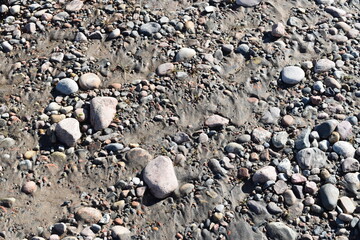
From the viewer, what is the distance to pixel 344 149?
419cm

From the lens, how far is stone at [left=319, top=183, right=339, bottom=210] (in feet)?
12.6

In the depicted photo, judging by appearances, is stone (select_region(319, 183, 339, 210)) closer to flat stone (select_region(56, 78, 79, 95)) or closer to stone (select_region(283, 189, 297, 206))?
stone (select_region(283, 189, 297, 206))

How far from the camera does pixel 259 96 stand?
4680 millimetres

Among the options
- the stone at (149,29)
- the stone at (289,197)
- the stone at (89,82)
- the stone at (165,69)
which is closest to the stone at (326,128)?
the stone at (289,197)

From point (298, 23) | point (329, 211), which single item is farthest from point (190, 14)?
point (329, 211)

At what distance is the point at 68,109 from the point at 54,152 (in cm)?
45

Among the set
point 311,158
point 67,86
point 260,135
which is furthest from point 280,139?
point 67,86

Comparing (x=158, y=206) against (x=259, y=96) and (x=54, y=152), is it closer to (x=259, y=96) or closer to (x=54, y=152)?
(x=54, y=152)

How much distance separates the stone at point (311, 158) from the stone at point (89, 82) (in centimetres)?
193

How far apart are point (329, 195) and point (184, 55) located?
1.94 m

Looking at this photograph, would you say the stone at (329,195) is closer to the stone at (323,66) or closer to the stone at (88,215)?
the stone at (323,66)

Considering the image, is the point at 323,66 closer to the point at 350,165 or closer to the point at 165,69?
the point at 350,165

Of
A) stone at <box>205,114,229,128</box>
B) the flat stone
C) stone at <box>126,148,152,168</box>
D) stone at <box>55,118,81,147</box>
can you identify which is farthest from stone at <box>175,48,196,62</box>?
stone at <box>55,118,81,147</box>

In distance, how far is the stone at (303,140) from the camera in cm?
423
